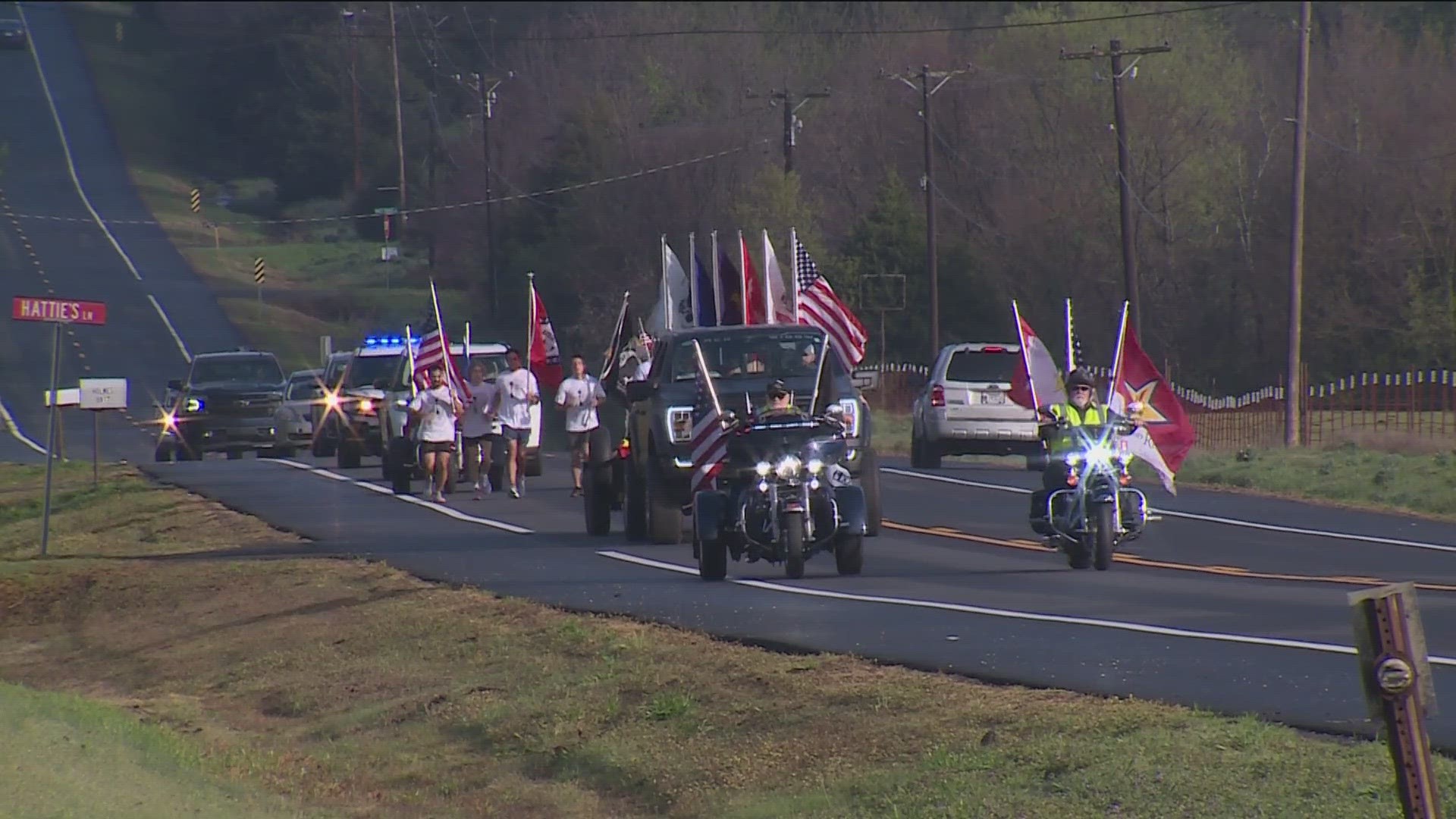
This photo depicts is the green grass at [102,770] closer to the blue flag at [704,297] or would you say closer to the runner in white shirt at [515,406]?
the runner in white shirt at [515,406]

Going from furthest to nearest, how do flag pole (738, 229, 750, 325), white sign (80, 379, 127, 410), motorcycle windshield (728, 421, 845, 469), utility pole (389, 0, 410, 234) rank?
utility pole (389, 0, 410, 234) < white sign (80, 379, 127, 410) < flag pole (738, 229, 750, 325) < motorcycle windshield (728, 421, 845, 469)

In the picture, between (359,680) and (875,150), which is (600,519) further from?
(875,150)

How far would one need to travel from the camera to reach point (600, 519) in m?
22.3

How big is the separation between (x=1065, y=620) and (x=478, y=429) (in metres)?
13.9

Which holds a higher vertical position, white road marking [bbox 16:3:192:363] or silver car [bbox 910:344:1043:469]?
white road marking [bbox 16:3:192:363]

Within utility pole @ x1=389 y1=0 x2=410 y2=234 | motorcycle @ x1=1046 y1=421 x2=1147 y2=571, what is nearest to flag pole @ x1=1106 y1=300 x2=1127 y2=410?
motorcycle @ x1=1046 y1=421 x2=1147 y2=571

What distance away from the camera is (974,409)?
30.8 m

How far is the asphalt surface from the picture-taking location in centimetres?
1206

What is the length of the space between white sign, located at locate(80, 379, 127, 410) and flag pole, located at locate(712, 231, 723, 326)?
31.9 feet

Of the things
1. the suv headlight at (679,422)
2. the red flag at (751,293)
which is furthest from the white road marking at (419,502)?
the red flag at (751,293)

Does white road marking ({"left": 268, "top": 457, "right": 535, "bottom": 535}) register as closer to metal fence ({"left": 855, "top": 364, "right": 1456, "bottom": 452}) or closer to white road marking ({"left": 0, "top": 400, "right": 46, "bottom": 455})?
white road marking ({"left": 0, "top": 400, "right": 46, "bottom": 455})

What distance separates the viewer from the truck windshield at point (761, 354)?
20109mm

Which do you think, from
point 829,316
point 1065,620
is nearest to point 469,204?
point 829,316

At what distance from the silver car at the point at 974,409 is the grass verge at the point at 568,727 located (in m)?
13.5
